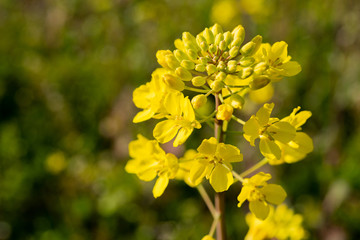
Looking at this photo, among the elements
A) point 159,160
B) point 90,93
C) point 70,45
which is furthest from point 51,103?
point 159,160

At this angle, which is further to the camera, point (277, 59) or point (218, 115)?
point (277, 59)

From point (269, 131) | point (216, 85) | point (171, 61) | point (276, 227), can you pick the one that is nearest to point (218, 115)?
point (216, 85)

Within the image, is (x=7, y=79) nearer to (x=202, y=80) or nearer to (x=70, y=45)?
(x=70, y=45)

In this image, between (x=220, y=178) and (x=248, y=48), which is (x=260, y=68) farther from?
(x=220, y=178)

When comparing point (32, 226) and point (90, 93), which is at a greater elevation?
point (90, 93)

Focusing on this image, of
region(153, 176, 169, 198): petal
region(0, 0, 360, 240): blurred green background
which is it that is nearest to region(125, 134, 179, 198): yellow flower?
region(153, 176, 169, 198): petal
